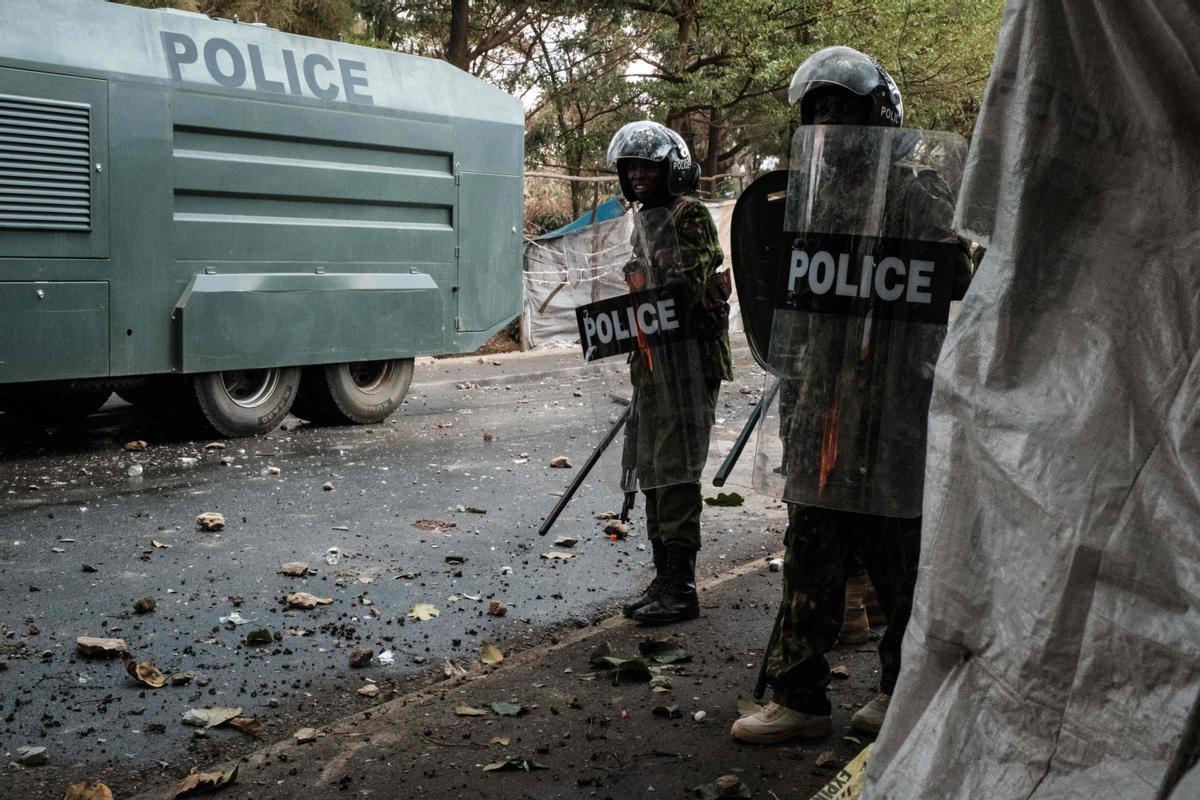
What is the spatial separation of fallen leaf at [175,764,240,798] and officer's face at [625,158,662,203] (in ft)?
8.35

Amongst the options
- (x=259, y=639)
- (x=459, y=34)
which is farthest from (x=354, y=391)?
(x=459, y=34)

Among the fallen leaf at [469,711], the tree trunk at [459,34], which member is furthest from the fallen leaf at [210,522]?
the tree trunk at [459,34]

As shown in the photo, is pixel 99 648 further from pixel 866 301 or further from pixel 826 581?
pixel 866 301

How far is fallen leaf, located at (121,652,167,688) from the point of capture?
4324mm

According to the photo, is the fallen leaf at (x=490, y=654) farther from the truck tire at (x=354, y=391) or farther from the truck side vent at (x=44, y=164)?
the truck tire at (x=354, y=391)

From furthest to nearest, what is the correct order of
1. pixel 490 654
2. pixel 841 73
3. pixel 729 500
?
pixel 729 500 < pixel 490 654 < pixel 841 73

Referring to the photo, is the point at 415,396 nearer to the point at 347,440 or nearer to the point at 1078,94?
the point at 347,440

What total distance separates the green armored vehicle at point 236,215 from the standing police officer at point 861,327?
20.4 ft

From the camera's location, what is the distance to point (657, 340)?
4734 millimetres

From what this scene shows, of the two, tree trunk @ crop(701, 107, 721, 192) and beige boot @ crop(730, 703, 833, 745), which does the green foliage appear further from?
beige boot @ crop(730, 703, 833, 745)

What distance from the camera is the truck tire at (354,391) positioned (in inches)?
401

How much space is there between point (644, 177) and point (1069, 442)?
307 cm

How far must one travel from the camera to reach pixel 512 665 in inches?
178

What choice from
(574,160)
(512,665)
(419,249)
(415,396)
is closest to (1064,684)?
(512,665)
